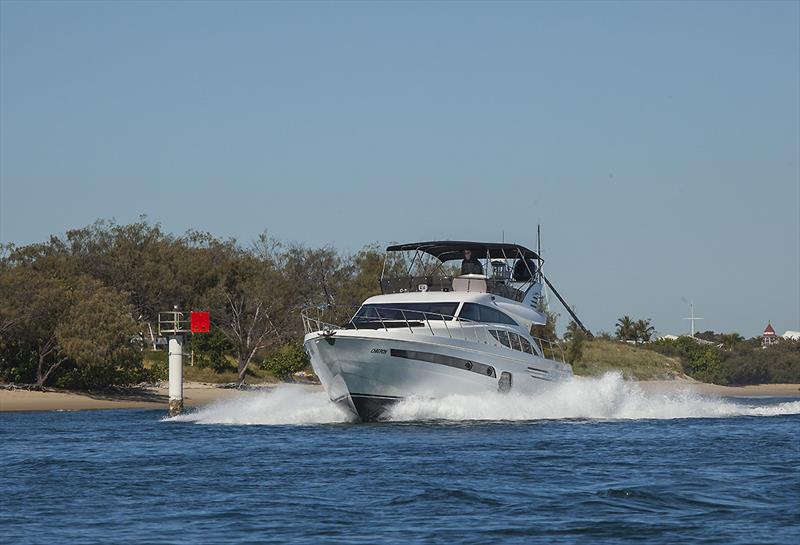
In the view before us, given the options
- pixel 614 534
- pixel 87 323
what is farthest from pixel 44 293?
pixel 614 534

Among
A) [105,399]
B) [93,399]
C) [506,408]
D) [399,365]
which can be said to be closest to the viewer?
[399,365]

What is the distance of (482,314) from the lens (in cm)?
3778

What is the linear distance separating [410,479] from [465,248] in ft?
62.3

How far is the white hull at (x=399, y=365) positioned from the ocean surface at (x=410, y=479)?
0.55 m

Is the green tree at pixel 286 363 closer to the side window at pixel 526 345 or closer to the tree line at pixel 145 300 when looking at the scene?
the tree line at pixel 145 300

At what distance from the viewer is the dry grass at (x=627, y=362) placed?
106m

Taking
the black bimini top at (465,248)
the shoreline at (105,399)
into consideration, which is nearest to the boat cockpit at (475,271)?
the black bimini top at (465,248)

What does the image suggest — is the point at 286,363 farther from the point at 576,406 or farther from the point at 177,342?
the point at 576,406

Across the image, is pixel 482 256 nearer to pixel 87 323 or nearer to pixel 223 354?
pixel 87 323

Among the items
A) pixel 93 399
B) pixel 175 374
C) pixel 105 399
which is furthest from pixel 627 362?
pixel 175 374

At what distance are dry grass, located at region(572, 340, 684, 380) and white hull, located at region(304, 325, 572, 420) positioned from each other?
214ft

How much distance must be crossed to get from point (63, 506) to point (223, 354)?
58923 millimetres

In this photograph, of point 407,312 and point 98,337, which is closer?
point 407,312

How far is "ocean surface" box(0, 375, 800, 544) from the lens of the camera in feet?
58.5
